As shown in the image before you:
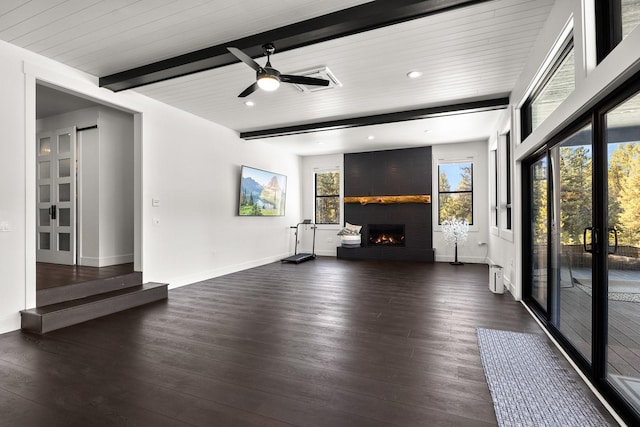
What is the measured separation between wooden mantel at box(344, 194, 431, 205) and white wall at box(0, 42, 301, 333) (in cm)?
193

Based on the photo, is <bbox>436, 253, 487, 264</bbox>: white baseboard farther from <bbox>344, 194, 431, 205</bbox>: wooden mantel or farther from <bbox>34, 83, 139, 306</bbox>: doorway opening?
<bbox>34, 83, 139, 306</bbox>: doorway opening

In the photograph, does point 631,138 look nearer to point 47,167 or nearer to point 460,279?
point 460,279

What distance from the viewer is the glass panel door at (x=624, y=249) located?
1.83m

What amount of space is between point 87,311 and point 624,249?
503cm

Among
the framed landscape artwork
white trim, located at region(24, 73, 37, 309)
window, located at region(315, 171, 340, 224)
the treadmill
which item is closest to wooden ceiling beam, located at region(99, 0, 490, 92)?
white trim, located at region(24, 73, 37, 309)

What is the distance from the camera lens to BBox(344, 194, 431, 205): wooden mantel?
8.27m

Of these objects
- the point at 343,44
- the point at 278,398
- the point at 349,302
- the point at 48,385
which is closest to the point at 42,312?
the point at 48,385

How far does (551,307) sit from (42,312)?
5379 mm

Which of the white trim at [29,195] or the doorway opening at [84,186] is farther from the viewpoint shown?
the doorway opening at [84,186]

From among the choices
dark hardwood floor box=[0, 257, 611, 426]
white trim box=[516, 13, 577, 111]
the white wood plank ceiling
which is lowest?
dark hardwood floor box=[0, 257, 611, 426]

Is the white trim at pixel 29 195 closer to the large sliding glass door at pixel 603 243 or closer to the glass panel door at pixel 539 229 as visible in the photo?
the large sliding glass door at pixel 603 243

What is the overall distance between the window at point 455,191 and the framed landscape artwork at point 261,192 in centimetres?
419

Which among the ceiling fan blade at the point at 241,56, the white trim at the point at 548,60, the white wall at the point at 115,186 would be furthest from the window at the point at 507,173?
the white wall at the point at 115,186

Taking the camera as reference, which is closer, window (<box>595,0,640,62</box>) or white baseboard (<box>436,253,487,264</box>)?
window (<box>595,0,640,62</box>)
